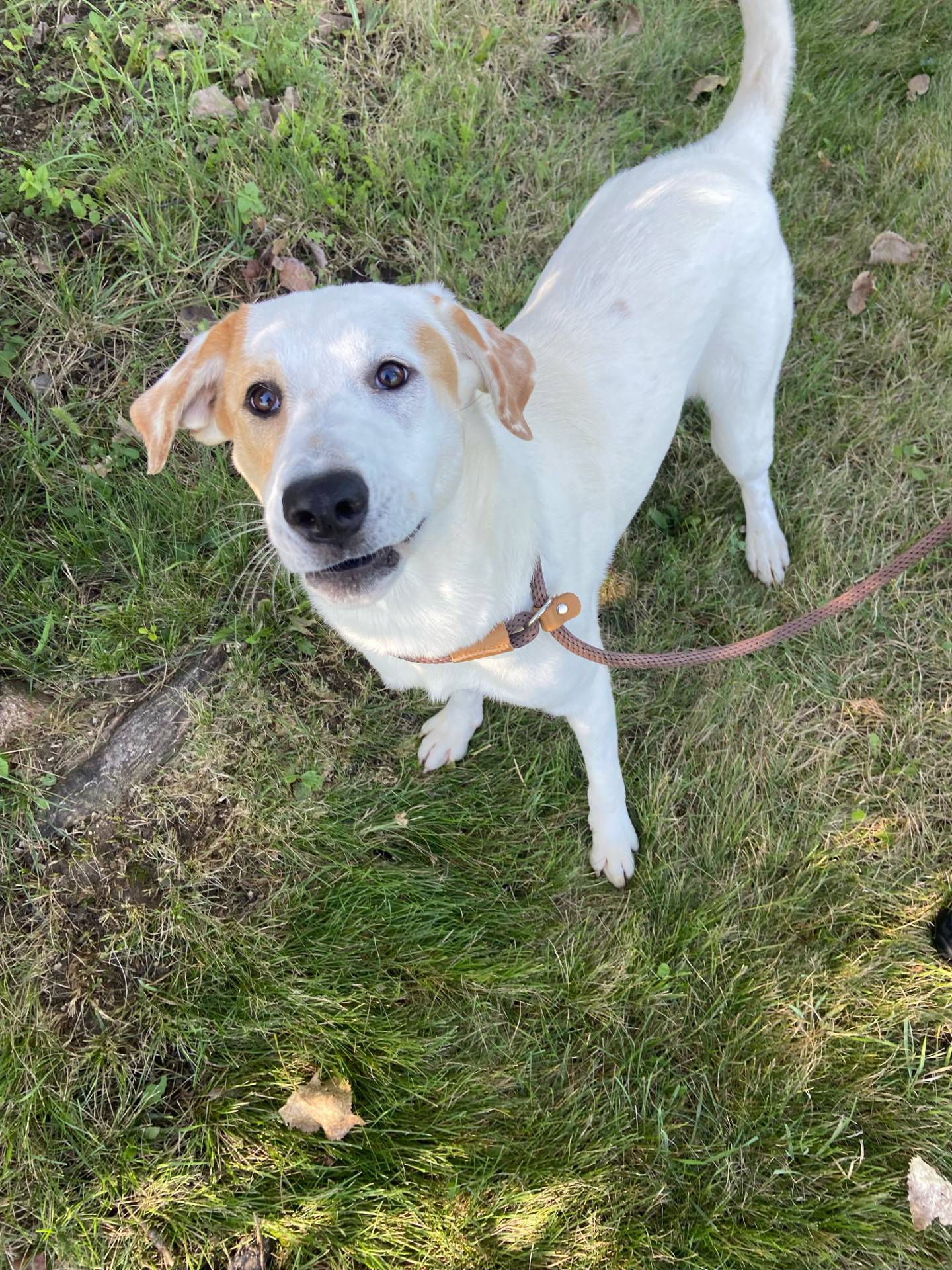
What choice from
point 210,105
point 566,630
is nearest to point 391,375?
point 566,630

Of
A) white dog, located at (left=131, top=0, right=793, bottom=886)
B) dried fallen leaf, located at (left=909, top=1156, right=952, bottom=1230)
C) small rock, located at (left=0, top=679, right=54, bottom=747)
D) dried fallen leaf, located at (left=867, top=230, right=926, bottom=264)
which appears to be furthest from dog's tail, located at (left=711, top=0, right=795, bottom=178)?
dried fallen leaf, located at (left=909, top=1156, right=952, bottom=1230)

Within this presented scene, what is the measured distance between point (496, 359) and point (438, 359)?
151 millimetres

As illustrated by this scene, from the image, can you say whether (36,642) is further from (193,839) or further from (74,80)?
(74,80)

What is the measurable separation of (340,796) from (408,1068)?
1024 millimetres

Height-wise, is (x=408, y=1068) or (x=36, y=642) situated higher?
(x=36, y=642)

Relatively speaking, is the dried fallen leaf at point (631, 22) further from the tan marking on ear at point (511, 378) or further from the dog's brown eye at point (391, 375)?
the dog's brown eye at point (391, 375)

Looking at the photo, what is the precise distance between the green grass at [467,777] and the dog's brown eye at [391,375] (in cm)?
158

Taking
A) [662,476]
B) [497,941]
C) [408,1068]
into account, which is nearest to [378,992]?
[408,1068]

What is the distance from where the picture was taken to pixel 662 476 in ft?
12.4

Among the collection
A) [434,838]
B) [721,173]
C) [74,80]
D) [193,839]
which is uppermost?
[74,80]

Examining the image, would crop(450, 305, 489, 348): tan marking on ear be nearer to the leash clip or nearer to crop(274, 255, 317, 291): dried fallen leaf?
the leash clip

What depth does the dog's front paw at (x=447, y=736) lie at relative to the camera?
10.6 feet

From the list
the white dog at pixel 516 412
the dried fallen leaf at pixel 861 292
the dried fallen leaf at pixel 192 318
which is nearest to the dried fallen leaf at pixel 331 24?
the dried fallen leaf at pixel 192 318

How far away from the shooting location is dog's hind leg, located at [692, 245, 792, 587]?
9.62 ft
